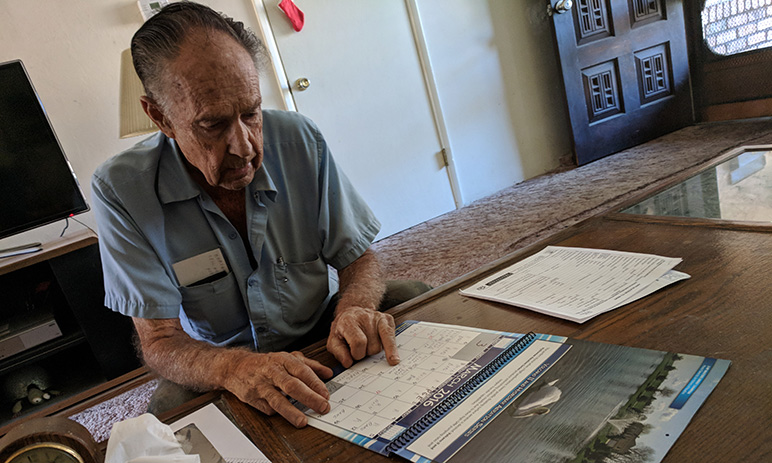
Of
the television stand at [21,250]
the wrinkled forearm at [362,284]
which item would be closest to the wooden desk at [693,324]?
the wrinkled forearm at [362,284]

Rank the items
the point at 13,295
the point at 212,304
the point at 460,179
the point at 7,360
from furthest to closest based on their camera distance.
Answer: the point at 460,179, the point at 13,295, the point at 7,360, the point at 212,304

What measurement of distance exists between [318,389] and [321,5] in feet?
7.55

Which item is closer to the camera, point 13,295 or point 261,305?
point 261,305

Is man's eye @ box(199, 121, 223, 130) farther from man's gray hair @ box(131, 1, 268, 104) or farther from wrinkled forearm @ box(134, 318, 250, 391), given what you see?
wrinkled forearm @ box(134, 318, 250, 391)

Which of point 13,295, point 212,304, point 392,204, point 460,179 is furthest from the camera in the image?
point 460,179

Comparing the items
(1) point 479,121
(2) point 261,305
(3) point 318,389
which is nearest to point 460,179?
(1) point 479,121

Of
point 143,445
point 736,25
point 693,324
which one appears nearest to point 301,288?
point 143,445

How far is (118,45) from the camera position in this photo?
7.25 ft

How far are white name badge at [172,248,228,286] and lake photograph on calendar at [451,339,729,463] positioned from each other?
67 cm

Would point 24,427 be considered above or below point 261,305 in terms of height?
above

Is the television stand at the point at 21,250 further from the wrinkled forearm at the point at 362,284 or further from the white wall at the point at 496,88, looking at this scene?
the white wall at the point at 496,88

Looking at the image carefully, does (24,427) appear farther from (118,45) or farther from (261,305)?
(118,45)

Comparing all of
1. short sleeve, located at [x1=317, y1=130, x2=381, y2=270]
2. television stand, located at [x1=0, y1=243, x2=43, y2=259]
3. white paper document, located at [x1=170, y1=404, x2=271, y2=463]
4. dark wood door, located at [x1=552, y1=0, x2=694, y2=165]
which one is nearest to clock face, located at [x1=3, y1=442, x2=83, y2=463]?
white paper document, located at [x1=170, y1=404, x2=271, y2=463]

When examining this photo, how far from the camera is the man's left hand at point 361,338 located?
27.4 inches
